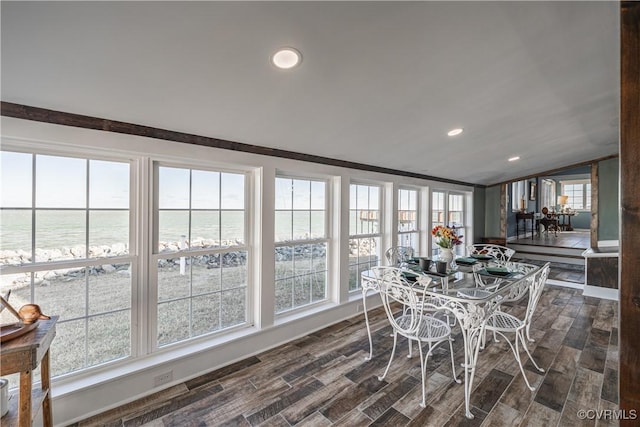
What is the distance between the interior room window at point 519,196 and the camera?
8.84 m

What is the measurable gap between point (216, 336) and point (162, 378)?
0.52 meters

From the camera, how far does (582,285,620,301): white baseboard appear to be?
444 cm

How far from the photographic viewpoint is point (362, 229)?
13.3 feet

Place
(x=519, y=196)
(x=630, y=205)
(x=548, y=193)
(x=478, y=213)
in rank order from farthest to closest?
(x=548, y=193), (x=519, y=196), (x=478, y=213), (x=630, y=205)

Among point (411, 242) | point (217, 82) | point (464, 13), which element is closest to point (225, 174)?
point (217, 82)

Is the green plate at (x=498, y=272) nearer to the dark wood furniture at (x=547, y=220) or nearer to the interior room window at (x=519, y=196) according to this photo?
the interior room window at (x=519, y=196)

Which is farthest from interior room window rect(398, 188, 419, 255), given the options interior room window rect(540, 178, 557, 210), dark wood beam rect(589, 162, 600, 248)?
interior room window rect(540, 178, 557, 210)

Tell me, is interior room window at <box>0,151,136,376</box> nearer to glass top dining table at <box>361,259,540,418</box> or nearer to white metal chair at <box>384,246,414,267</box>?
glass top dining table at <box>361,259,540,418</box>

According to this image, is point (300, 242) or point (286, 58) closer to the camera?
point (286, 58)

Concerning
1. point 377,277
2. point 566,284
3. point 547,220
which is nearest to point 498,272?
point 377,277

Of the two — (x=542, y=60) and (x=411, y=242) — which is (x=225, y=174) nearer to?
(x=542, y=60)

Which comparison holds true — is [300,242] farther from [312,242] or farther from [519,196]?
[519,196]

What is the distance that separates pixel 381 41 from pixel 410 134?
62.4 inches

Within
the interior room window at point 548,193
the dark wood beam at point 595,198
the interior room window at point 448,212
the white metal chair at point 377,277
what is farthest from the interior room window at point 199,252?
the interior room window at point 548,193
